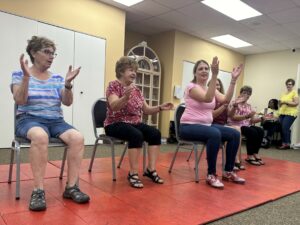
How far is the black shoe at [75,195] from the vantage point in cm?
163

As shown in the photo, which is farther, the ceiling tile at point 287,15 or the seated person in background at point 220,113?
the ceiling tile at point 287,15

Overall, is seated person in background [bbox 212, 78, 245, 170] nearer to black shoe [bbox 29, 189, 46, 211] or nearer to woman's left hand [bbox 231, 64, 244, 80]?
woman's left hand [bbox 231, 64, 244, 80]

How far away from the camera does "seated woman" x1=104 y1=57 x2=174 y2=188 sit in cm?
204

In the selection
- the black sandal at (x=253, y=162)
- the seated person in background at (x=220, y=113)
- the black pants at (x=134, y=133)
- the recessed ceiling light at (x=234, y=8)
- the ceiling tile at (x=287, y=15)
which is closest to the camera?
the black pants at (x=134, y=133)

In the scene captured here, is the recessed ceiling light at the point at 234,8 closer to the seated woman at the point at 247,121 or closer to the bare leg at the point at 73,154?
the seated woman at the point at 247,121

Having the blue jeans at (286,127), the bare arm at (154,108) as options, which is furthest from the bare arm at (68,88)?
the blue jeans at (286,127)

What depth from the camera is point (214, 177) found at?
2217 millimetres

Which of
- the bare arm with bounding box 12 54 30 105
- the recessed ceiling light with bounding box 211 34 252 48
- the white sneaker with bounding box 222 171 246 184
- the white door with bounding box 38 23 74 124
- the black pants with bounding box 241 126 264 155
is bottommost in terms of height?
the white sneaker with bounding box 222 171 246 184

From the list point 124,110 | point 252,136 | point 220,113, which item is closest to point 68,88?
point 124,110

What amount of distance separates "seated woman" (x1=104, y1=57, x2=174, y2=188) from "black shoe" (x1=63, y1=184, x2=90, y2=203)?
487mm

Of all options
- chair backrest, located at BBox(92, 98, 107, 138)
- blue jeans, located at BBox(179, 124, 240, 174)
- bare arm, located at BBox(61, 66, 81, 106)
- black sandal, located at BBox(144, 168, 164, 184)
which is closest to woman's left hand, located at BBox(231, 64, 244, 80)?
blue jeans, located at BBox(179, 124, 240, 174)

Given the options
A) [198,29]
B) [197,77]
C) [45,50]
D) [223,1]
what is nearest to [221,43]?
[198,29]

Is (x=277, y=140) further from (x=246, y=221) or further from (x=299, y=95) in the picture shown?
(x=246, y=221)

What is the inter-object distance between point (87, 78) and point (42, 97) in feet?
8.76
